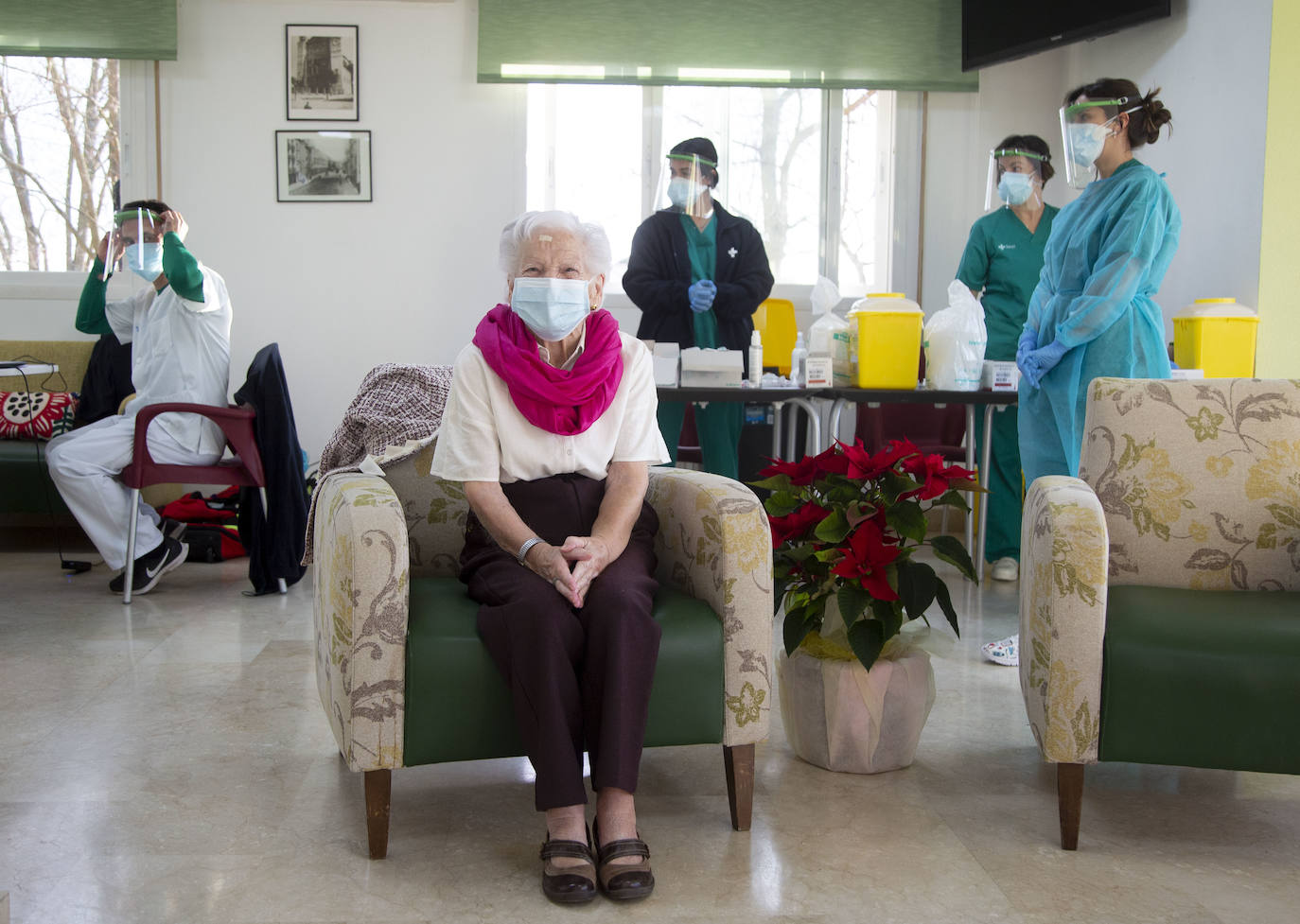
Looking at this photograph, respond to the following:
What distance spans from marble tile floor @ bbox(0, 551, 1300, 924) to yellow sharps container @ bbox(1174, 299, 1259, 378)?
165 centimetres

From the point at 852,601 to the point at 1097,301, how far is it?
1229mm

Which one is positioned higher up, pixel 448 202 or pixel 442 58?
pixel 442 58

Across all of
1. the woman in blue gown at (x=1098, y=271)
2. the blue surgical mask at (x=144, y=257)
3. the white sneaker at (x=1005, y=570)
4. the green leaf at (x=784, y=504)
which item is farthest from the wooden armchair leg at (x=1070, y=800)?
the blue surgical mask at (x=144, y=257)

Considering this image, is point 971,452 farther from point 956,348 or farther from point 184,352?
point 184,352

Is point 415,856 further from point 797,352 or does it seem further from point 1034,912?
point 797,352

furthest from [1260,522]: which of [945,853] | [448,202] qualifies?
[448,202]

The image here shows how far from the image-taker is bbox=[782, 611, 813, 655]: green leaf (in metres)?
2.06

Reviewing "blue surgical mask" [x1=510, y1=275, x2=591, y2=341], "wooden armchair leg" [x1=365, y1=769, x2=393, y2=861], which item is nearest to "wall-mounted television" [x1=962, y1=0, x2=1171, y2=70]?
"blue surgical mask" [x1=510, y1=275, x2=591, y2=341]

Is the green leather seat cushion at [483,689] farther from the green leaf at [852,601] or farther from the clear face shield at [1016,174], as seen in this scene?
the clear face shield at [1016,174]

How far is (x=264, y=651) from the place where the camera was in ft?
9.84

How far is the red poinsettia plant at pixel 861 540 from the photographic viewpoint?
198 centimetres

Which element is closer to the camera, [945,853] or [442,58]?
[945,853]

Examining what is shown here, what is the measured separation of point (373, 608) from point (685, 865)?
1.98 feet

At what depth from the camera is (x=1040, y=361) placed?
9.55 feet
